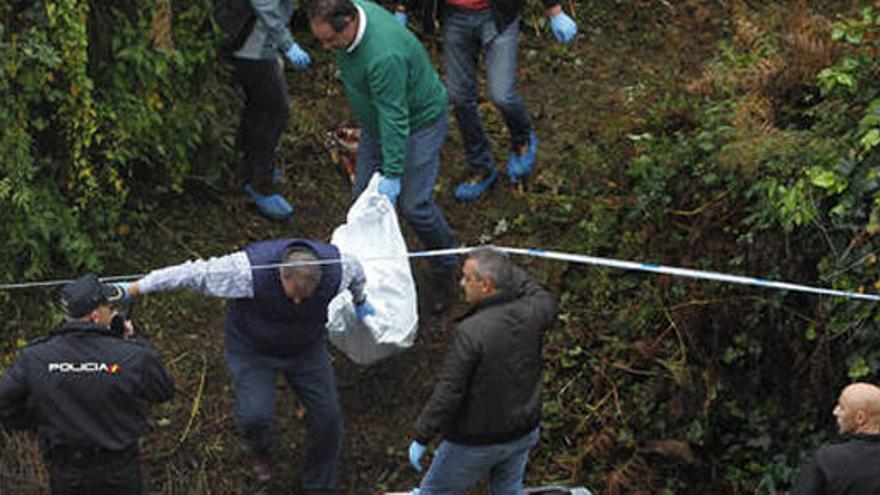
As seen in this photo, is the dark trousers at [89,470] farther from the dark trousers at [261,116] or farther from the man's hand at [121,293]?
the dark trousers at [261,116]

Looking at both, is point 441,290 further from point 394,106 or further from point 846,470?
point 846,470

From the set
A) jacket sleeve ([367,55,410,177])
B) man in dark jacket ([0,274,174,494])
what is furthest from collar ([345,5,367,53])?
man in dark jacket ([0,274,174,494])

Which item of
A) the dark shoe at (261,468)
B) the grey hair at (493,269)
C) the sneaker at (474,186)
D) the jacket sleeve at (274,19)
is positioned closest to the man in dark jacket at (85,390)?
the dark shoe at (261,468)

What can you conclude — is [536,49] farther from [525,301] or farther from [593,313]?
[525,301]

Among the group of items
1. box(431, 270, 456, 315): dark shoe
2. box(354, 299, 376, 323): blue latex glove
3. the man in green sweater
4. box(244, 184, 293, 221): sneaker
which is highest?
the man in green sweater

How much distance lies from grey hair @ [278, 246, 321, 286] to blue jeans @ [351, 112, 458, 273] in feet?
4.08

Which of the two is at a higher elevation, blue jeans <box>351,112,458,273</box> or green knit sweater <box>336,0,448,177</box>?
green knit sweater <box>336,0,448,177</box>

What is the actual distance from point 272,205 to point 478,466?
8.82ft

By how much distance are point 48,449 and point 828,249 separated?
318 centimetres

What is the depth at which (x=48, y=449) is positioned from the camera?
16.4 feet

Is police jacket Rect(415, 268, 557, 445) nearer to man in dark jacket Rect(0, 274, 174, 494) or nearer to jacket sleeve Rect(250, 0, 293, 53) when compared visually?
man in dark jacket Rect(0, 274, 174, 494)

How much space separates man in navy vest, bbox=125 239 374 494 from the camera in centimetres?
527

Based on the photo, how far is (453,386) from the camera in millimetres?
4887

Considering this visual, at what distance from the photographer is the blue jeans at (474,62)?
7090 mm
